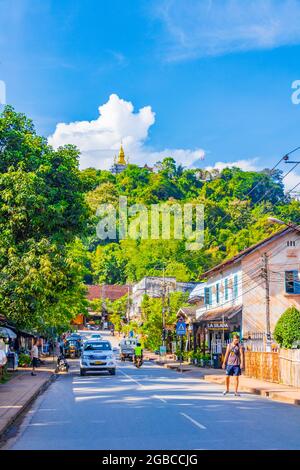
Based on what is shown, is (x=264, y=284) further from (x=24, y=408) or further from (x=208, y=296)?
(x=24, y=408)

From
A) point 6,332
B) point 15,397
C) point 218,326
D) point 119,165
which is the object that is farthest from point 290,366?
point 119,165

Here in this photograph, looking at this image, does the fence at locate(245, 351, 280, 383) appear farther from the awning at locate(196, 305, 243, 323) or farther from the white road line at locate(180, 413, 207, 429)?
the white road line at locate(180, 413, 207, 429)

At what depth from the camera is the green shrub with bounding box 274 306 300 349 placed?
35.8 meters

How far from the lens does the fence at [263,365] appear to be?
2720cm

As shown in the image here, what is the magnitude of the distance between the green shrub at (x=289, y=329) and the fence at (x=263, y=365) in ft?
14.4

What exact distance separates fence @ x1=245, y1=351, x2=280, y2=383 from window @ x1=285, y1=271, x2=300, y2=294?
11.0 m

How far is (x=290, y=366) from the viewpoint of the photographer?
81.9 ft

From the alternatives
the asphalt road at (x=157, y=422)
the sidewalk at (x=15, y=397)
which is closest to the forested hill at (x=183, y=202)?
the sidewalk at (x=15, y=397)

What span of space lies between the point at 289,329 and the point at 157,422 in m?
23.7

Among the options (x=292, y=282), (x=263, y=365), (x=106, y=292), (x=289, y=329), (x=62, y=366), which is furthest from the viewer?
(x=106, y=292)

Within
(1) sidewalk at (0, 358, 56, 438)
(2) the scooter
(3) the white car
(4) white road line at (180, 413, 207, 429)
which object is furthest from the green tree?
(4) white road line at (180, 413, 207, 429)

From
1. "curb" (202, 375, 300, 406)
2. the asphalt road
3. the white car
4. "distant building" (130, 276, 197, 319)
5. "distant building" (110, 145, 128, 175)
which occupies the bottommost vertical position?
"curb" (202, 375, 300, 406)

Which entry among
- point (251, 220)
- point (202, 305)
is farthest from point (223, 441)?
point (251, 220)

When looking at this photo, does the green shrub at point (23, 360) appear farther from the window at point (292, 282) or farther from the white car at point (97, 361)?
the window at point (292, 282)
